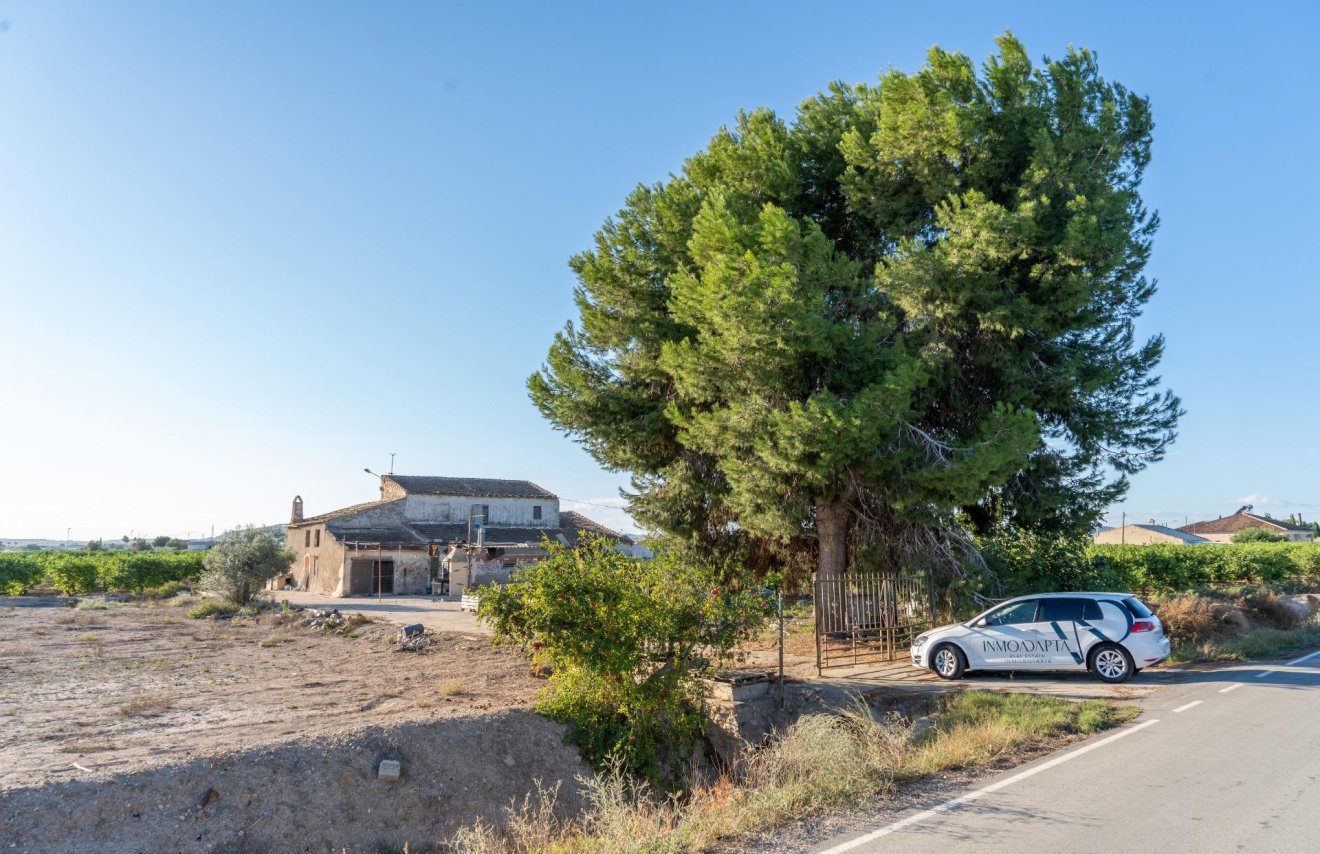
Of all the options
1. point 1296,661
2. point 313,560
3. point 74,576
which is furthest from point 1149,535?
point 74,576

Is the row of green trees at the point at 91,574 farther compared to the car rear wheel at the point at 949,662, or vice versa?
the row of green trees at the point at 91,574

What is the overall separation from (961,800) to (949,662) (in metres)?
7.94

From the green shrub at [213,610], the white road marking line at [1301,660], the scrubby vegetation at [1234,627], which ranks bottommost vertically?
the green shrub at [213,610]

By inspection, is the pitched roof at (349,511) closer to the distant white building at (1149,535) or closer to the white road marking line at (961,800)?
the white road marking line at (961,800)

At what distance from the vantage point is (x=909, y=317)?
55.9ft

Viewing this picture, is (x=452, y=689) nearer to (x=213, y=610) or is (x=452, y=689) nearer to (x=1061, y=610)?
(x=1061, y=610)

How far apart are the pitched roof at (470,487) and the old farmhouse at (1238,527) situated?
249ft

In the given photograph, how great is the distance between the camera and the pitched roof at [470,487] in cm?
5259

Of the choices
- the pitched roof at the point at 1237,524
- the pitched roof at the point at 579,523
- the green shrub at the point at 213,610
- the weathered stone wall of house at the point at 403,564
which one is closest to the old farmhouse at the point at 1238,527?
the pitched roof at the point at 1237,524

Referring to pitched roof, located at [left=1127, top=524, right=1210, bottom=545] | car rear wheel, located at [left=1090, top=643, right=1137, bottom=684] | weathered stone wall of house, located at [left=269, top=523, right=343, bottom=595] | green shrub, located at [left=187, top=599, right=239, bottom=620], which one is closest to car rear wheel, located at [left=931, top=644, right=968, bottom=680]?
car rear wheel, located at [left=1090, top=643, right=1137, bottom=684]

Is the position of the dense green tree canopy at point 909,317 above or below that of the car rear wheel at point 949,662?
above

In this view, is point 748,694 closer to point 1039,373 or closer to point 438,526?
point 1039,373

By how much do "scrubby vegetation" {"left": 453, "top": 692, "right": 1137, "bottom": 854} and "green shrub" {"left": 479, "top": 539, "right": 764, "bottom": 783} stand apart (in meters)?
0.69

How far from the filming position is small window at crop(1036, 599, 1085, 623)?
14125mm
